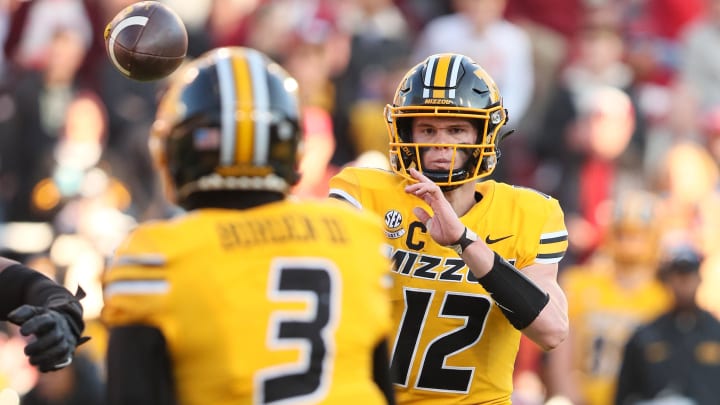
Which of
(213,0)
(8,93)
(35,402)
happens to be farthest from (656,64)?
(35,402)

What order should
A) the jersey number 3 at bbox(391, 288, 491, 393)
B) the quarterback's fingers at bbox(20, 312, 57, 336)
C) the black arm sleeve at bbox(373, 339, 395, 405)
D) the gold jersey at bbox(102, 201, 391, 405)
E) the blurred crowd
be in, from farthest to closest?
the blurred crowd
the jersey number 3 at bbox(391, 288, 491, 393)
the quarterback's fingers at bbox(20, 312, 57, 336)
the black arm sleeve at bbox(373, 339, 395, 405)
the gold jersey at bbox(102, 201, 391, 405)

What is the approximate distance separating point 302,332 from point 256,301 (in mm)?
151

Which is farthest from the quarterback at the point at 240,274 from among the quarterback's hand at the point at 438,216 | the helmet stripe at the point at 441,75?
the helmet stripe at the point at 441,75

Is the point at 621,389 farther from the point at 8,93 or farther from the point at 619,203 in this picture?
the point at 8,93

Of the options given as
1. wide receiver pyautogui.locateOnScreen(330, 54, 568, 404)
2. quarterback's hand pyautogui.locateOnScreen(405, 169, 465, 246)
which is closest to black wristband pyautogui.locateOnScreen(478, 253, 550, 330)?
wide receiver pyautogui.locateOnScreen(330, 54, 568, 404)

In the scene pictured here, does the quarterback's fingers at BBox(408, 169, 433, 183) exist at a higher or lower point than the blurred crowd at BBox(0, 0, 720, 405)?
higher

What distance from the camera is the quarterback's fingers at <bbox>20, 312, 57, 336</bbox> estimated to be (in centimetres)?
444

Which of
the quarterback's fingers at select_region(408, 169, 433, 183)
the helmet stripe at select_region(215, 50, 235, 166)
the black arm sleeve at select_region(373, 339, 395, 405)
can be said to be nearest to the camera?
the helmet stripe at select_region(215, 50, 235, 166)

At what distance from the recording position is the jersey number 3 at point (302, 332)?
12.7 ft

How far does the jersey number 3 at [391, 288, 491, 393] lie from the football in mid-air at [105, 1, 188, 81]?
1162mm

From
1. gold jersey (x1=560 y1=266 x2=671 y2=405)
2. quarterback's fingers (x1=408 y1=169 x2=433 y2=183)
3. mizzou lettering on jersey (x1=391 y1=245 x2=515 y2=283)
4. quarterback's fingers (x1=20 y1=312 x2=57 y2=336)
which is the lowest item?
gold jersey (x1=560 y1=266 x2=671 y2=405)

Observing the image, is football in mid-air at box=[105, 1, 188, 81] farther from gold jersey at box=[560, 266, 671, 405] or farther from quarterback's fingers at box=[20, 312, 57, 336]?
gold jersey at box=[560, 266, 671, 405]

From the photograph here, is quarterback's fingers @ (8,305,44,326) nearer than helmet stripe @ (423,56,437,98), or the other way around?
quarterback's fingers @ (8,305,44,326)

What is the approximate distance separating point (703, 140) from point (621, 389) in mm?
3560
